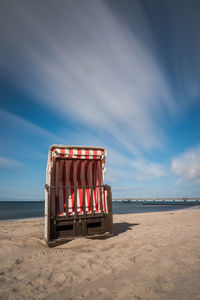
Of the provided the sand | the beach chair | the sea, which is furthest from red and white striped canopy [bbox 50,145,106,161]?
the sea

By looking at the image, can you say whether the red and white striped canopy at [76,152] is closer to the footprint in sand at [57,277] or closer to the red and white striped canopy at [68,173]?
the red and white striped canopy at [68,173]

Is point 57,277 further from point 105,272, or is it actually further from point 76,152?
point 76,152

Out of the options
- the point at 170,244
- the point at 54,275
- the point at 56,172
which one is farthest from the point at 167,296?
the point at 56,172

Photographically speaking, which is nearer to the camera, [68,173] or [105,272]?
[105,272]

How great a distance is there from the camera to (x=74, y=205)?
536cm

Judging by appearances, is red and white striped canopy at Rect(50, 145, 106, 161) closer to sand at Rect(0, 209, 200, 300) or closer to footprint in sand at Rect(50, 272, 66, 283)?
sand at Rect(0, 209, 200, 300)

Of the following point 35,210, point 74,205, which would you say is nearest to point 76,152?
point 74,205

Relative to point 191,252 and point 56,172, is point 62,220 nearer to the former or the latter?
point 56,172

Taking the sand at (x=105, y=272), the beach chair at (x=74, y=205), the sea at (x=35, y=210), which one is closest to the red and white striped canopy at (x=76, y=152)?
the beach chair at (x=74, y=205)

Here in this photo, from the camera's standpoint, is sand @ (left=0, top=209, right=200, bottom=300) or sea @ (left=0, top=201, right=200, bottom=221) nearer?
sand @ (left=0, top=209, right=200, bottom=300)

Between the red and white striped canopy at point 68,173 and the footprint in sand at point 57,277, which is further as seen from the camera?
the red and white striped canopy at point 68,173

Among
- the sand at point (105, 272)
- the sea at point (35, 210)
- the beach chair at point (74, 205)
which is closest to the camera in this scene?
the sand at point (105, 272)

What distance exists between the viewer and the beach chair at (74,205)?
5.12 meters

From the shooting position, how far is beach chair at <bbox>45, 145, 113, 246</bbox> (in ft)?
16.8
